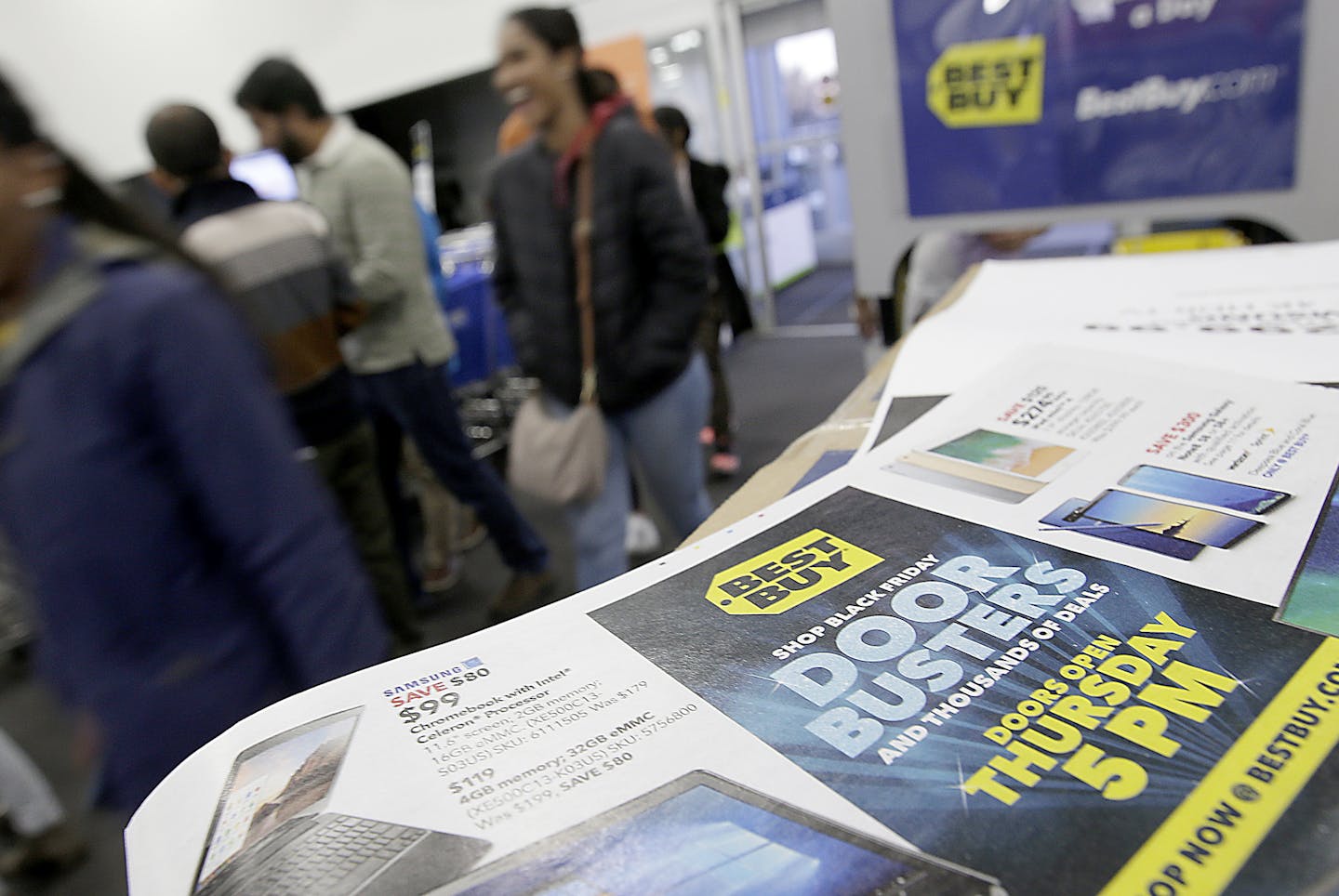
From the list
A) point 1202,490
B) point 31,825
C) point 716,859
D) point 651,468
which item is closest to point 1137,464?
point 1202,490

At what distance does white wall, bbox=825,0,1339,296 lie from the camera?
686 mm

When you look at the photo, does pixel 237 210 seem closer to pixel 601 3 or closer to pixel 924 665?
pixel 924 665

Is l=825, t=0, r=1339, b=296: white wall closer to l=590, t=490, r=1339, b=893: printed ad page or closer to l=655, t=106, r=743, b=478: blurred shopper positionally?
l=590, t=490, r=1339, b=893: printed ad page

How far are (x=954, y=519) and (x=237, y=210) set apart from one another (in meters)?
1.59

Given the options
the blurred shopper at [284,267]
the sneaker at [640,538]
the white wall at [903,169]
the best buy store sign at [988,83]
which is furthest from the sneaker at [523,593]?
the best buy store sign at [988,83]

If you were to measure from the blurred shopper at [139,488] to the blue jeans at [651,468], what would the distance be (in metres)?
0.75

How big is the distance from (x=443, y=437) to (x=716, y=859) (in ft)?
6.58

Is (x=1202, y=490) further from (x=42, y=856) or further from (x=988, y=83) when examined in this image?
(x=42, y=856)

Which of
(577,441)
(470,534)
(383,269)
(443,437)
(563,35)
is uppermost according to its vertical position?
(563,35)

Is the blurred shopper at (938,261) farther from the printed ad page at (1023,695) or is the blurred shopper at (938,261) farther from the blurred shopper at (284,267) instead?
the blurred shopper at (284,267)

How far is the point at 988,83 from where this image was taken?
2.63ft

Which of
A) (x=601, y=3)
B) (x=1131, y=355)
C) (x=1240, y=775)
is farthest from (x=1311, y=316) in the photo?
(x=601, y=3)

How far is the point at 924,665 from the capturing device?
333 millimetres

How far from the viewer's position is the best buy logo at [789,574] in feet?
1.26
